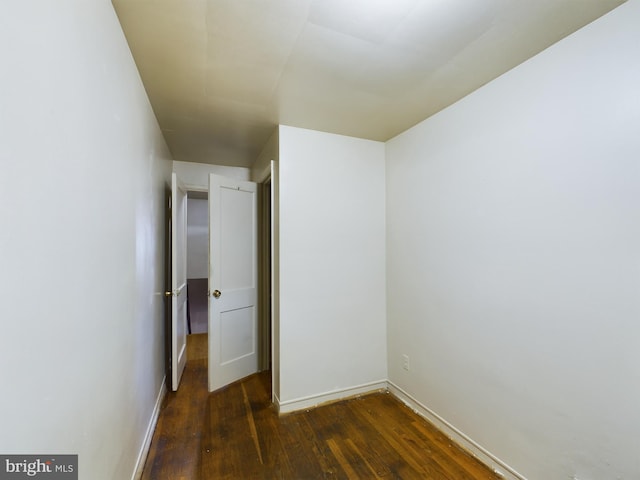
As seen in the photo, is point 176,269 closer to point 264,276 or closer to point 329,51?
point 264,276

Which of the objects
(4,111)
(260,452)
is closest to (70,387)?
(4,111)

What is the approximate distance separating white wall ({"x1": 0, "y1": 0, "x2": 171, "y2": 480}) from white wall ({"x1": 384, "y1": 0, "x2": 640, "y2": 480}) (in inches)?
81.1

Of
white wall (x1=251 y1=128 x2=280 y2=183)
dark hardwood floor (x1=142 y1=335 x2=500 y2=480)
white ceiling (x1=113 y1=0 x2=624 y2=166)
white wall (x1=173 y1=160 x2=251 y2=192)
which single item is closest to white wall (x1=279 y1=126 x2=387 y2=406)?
white wall (x1=251 y1=128 x2=280 y2=183)

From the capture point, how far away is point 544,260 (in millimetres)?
1502

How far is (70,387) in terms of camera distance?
2.86 ft

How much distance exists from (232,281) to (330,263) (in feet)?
3.35

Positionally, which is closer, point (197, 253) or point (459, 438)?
point (459, 438)

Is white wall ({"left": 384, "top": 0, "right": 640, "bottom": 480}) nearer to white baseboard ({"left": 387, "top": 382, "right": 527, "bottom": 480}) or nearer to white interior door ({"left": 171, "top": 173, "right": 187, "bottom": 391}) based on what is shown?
white baseboard ({"left": 387, "top": 382, "right": 527, "bottom": 480})

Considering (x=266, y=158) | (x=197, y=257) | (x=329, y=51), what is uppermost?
(x=329, y=51)

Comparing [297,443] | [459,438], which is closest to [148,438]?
[297,443]

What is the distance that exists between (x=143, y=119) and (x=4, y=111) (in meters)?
1.45

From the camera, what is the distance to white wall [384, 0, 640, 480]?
123 centimetres

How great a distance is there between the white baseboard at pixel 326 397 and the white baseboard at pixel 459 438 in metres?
0.19

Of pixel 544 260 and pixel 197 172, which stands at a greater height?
pixel 197 172
